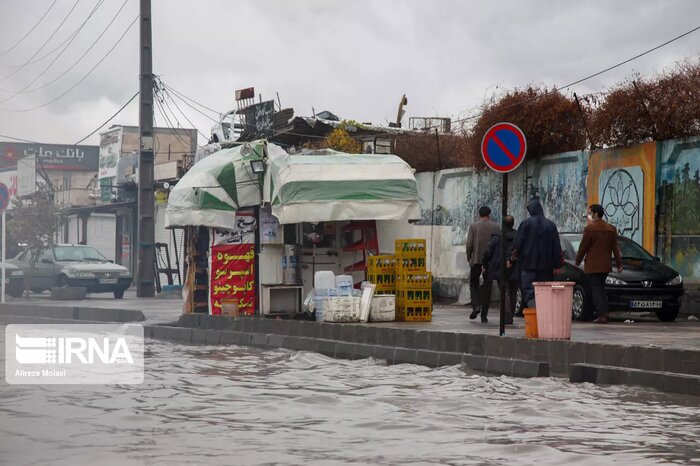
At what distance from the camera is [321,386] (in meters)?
12.0

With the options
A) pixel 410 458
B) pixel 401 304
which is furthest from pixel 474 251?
pixel 410 458

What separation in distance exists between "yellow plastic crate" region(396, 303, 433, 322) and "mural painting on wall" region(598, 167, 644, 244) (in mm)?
5352

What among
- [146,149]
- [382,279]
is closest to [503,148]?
[382,279]

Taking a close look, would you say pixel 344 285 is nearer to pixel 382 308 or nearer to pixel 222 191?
pixel 382 308

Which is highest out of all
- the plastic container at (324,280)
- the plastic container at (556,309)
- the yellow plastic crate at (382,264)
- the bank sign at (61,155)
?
the bank sign at (61,155)

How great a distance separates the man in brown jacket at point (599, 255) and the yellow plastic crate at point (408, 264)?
8.29 ft

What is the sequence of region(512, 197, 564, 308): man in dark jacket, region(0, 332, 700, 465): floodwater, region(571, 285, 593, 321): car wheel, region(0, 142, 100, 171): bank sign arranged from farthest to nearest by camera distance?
region(0, 142, 100, 171): bank sign, region(571, 285, 593, 321): car wheel, region(512, 197, 564, 308): man in dark jacket, region(0, 332, 700, 465): floodwater

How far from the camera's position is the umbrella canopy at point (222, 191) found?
20.2m

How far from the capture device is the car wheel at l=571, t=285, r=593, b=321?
66.0 ft

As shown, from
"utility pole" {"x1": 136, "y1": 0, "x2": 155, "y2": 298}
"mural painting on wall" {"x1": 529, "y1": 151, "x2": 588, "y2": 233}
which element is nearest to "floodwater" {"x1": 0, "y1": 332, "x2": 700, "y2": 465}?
"mural painting on wall" {"x1": 529, "y1": 151, "x2": 588, "y2": 233}

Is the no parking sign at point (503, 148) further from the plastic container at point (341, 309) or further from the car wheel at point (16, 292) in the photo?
the car wheel at point (16, 292)

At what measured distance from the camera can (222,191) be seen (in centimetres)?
2033

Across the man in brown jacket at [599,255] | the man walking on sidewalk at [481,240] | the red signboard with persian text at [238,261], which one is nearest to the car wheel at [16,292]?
the red signboard with persian text at [238,261]

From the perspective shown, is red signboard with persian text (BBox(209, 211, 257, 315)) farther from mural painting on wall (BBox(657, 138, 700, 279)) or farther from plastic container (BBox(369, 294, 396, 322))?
mural painting on wall (BBox(657, 138, 700, 279))
